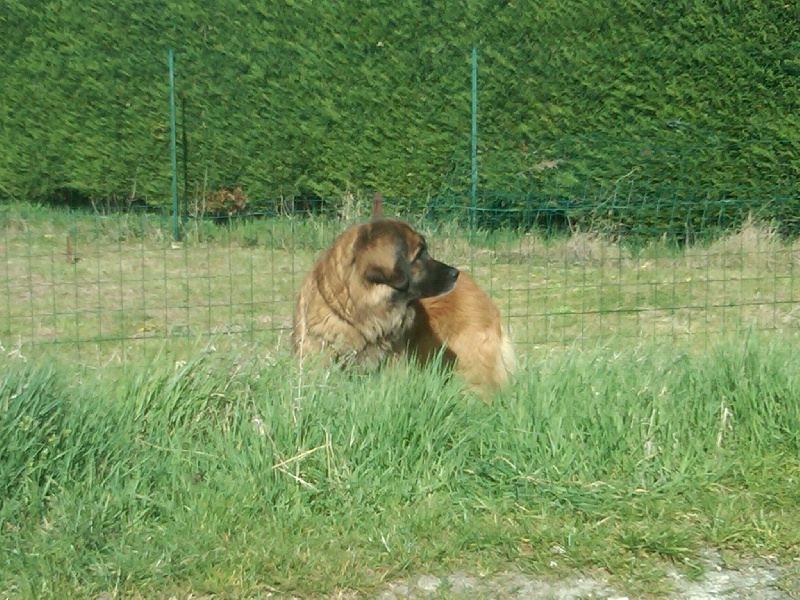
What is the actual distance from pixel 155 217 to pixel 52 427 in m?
8.23

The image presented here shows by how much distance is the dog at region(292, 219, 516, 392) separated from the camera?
18.9 feet

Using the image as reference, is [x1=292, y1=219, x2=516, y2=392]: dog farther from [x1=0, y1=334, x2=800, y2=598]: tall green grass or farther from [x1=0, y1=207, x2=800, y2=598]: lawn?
[x1=0, y1=334, x2=800, y2=598]: tall green grass

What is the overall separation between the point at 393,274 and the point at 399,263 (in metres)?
0.07

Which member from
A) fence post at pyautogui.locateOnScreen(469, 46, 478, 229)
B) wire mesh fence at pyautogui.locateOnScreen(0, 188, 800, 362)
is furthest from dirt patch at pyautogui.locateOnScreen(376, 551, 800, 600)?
fence post at pyautogui.locateOnScreen(469, 46, 478, 229)

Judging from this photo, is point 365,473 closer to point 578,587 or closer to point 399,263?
point 578,587

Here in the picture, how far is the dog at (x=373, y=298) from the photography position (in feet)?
18.9

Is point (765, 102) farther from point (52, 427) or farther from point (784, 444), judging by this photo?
point (52, 427)

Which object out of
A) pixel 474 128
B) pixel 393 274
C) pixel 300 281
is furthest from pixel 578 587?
pixel 474 128

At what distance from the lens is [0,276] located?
34.3 feet

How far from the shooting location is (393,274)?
5.70 metres

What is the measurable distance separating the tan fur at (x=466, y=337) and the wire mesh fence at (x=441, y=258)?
50.4 inches

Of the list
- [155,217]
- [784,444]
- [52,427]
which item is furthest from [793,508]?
[155,217]

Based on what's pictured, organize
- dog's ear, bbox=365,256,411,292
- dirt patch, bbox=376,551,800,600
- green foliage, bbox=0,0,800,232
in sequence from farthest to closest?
green foliage, bbox=0,0,800,232, dog's ear, bbox=365,256,411,292, dirt patch, bbox=376,551,800,600

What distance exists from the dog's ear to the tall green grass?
57 cm
